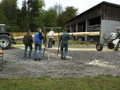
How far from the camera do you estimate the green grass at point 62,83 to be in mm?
5938

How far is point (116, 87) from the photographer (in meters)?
6.06

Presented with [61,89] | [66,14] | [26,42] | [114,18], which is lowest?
[61,89]

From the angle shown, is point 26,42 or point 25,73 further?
point 26,42

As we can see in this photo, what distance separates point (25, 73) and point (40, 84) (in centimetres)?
188

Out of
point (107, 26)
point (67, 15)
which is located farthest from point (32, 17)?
point (107, 26)

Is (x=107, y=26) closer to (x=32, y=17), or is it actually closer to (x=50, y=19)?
(x=32, y=17)

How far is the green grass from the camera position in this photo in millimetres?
5938

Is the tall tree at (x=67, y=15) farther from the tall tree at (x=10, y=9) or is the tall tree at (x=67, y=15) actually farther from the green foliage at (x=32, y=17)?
the tall tree at (x=10, y=9)

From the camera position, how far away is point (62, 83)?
644 cm

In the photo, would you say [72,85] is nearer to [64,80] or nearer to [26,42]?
[64,80]

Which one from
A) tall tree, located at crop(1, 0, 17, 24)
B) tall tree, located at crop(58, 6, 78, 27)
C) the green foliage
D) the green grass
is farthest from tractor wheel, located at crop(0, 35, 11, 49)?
tall tree, located at crop(1, 0, 17, 24)

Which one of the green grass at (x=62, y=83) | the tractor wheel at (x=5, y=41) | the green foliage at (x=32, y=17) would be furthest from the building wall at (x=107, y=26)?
the green foliage at (x=32, y=17)

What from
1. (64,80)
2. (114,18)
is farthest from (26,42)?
(114,18)

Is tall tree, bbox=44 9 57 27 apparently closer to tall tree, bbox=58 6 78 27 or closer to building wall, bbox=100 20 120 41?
tall tree, bbox=58 6 78 27
